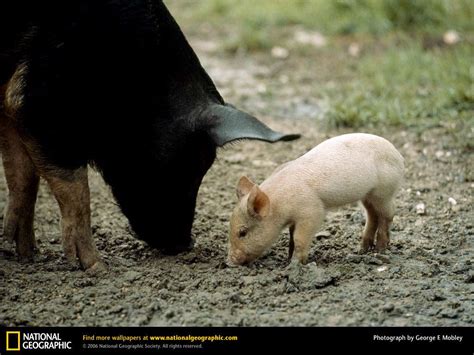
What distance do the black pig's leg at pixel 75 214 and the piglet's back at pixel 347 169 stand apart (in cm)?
114

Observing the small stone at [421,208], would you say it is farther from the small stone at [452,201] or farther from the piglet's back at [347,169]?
the piglet's back at [347,169]

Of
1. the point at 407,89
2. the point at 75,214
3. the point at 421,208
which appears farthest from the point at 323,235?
the point at 407,89

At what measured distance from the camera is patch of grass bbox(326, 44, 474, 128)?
7.94 metres

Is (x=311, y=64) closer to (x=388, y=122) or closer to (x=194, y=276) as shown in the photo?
(x=388, y=122)

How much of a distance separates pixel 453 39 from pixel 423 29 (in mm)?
630

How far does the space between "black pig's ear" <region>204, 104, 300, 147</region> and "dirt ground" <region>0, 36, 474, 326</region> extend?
2.48ft

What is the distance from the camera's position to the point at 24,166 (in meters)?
5.51

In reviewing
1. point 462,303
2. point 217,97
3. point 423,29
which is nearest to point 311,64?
point 423,29

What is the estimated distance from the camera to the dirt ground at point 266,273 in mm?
4379

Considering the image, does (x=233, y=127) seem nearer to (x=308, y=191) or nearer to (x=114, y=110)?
(x=308, y=191)

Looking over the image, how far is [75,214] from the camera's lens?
5.16 metres
